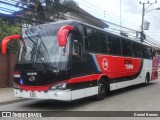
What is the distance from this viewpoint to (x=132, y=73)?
1788 centimetres

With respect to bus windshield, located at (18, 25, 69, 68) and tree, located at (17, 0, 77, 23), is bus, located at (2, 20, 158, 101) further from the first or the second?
tree, located at (17, 0, 77, 23)

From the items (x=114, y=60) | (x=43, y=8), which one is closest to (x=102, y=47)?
(x=114, y=60)

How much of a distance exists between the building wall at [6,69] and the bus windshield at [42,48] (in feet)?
20.6

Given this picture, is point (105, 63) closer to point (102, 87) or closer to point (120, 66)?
point (102, 87)

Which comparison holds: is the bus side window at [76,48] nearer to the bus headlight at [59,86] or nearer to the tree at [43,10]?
the bus headlight at [59,86]

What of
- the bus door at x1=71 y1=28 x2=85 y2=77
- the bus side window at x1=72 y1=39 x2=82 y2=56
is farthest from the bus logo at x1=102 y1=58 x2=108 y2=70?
the bus side window at x1=72 y1=39 x2=82 y2=56

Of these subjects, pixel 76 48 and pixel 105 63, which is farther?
pixel 105 63

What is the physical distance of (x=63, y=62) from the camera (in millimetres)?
10789

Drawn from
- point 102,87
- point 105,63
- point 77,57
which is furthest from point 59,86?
point 105,63

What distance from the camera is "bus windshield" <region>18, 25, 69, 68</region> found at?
35.7ft

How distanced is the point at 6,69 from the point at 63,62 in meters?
8.18

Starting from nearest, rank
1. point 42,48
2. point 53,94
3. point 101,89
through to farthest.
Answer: point 53,94 → point 42,48 → point 101,89

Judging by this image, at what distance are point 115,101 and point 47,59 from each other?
3767 millimetres

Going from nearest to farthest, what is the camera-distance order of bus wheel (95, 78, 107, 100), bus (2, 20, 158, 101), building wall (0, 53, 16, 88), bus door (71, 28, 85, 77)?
bus (2, 20, 158, 101) < bus door (71, 28, 85, 77) < bus wheel (95, 78, 107, 100) < building wall (0, 53, 16, 88)
